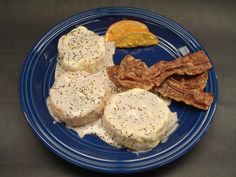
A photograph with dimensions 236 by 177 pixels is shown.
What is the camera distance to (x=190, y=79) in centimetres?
220

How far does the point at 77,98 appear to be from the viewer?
6.74 feet

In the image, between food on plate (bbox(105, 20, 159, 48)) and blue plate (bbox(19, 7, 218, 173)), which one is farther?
food on plate (bbox(105, 20, 159, 48))

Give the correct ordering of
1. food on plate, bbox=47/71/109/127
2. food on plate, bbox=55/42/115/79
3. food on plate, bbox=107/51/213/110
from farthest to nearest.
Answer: food on plate, bbox=55/42/115/79
food on plate, bbox=107/51/213/110
food on plate, bbox=47/71/109/127

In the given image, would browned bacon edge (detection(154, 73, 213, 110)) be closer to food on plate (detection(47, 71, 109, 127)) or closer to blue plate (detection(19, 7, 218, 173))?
blue plate (detection(19, 7, 218, 173))

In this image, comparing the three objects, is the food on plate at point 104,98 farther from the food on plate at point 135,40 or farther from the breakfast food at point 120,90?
the food on plate at point 135,40

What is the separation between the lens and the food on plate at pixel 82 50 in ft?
7.20

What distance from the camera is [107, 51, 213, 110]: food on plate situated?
2.12 metres

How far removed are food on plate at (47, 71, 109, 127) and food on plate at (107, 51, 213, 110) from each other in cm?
12

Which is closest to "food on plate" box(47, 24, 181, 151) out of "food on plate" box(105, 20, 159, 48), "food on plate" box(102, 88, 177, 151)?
"food on plate" box(102, 88, 177, 151)

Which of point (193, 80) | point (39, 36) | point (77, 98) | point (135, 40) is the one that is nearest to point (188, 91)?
point (193, 80)

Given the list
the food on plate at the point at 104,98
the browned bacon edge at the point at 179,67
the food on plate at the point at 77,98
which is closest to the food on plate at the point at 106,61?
the food on plate at the point at 104,98

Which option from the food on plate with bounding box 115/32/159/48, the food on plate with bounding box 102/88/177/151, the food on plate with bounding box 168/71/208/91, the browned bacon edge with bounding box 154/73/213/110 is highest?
the food on plate with bounding box 115/32/159/48

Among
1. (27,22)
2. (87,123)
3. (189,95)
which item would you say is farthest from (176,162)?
(27,22)

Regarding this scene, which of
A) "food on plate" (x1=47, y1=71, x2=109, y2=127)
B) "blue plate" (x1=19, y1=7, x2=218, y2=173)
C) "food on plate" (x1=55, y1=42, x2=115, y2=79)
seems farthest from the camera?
"food on plate" (x1=55, y1=42, x2=115, y2=79)
